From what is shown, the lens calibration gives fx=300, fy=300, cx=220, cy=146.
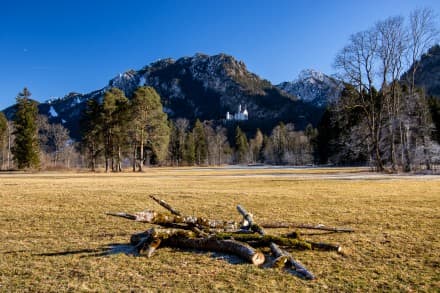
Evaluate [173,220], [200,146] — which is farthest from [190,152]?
[173,220]

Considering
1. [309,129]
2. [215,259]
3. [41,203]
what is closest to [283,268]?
[215,259]

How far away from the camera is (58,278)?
15.7ft

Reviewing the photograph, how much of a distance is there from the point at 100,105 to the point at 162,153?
1216 centimetres

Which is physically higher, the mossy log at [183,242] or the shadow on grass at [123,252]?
the mossy log at [183,242]

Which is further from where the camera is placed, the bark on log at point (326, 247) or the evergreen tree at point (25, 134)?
the evergreen tree at point (25, 134)

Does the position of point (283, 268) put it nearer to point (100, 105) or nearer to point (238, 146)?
point (100, 105)

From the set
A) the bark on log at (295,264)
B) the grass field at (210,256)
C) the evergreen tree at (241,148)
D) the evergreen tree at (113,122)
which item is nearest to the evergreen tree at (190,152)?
the evergreen tree at (241,148)

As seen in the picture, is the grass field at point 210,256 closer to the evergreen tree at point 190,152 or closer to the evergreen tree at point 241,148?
the evergreen tree at point 190,152

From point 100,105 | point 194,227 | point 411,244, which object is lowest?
A: point 411,244

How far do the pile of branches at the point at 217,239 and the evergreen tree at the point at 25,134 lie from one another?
159 feet

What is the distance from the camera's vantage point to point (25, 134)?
47031 millimetres

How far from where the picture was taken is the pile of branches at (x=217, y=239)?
556cm

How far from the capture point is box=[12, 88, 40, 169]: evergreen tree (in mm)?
46500

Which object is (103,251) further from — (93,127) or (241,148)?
(241,148)
